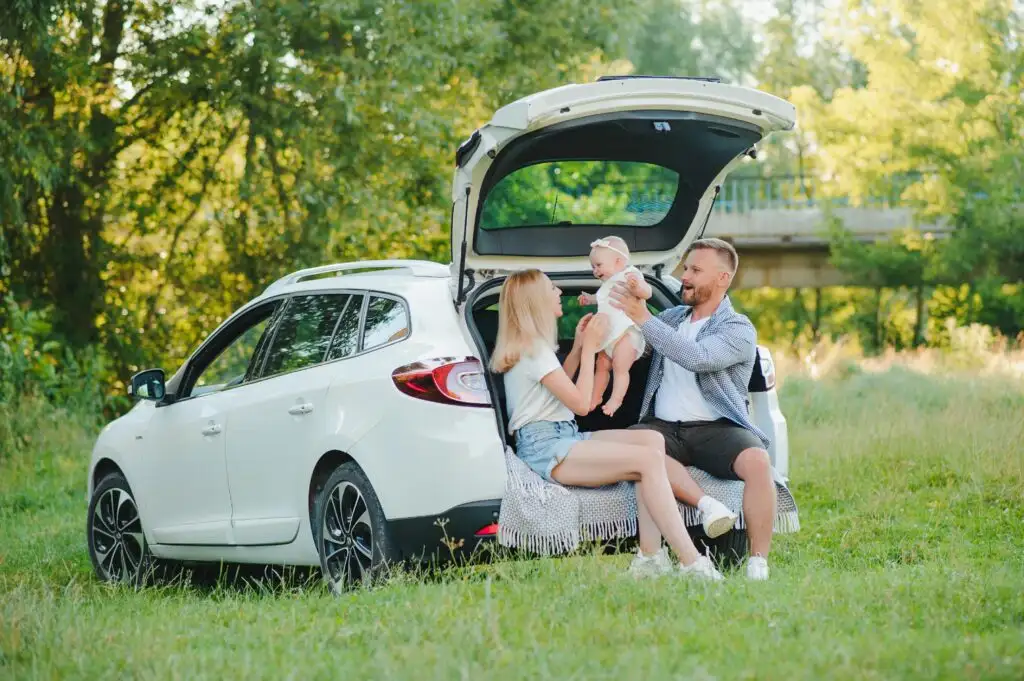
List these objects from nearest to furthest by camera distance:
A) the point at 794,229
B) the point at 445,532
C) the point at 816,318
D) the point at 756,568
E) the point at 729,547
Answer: the point at 445,532
the point at 756,568
the point at 729,547
the point at 794,229
the point at 816,318

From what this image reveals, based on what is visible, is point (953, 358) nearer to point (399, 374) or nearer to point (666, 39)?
point (399, 374)

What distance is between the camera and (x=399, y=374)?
6094mm

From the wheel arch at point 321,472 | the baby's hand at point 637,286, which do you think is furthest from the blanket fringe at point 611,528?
the wheel arch at point 321,472

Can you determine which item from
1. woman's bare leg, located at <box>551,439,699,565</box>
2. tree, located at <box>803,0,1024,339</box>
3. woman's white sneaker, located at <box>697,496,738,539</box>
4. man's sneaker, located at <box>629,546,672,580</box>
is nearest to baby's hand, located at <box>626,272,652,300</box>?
woman's bare leg, located at <box>551,439,699,565</box>

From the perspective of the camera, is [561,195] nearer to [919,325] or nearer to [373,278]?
[373,278]

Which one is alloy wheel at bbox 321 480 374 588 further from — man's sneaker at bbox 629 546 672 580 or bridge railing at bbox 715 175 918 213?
bridge railing at bbox 715 175 918 213

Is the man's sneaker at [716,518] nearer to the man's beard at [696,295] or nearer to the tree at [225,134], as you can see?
the man's beard at [696,295]

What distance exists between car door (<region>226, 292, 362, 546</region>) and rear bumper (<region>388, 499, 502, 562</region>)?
67cm

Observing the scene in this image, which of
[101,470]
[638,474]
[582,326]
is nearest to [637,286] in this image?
[582,326]

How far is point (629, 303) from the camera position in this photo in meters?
6.52

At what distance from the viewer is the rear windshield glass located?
6.74 metres

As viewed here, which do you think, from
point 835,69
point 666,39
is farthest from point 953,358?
point 835,69

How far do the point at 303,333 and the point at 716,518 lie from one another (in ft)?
7.50

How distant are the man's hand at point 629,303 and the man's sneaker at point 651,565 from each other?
1083 millimetres
